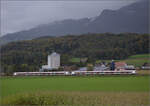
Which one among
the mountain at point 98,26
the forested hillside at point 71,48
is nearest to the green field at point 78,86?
the forested hillside at point 71,48

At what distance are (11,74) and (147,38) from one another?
19.3 metres

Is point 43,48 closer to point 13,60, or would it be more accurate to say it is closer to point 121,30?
point 13,60

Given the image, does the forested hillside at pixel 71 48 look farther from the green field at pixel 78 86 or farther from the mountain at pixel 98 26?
the green field at pixel 78 86

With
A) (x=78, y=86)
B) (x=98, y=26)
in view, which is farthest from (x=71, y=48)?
(x=78, y=86)

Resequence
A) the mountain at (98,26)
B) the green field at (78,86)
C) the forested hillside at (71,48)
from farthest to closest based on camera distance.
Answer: the mountain at (98,26), the forested hillside at (71,48), the green field at (78,86)

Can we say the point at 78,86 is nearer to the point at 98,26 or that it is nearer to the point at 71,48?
the point at 71,48

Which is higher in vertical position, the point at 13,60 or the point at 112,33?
the point at 112,33

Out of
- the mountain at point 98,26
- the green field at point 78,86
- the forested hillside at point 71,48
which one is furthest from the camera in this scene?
the mountain at point 98,26

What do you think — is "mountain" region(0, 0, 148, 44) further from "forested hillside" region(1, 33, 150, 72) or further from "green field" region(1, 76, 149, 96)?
"green field" region(1, 76, 149, 96)

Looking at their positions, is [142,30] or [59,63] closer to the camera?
[59,63]

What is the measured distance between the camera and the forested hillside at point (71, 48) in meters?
23.6

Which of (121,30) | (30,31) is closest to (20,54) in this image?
(30,31)

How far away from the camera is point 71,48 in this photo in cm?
3234

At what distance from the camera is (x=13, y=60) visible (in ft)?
75.8
